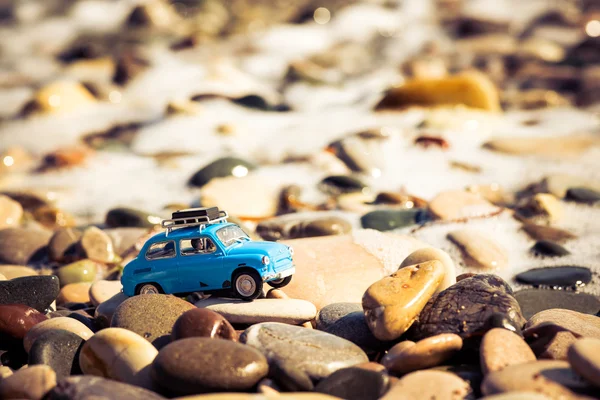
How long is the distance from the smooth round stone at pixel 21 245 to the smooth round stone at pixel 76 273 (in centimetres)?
86

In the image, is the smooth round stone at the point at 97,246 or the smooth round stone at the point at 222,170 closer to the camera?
the smooth round stone at the point at 97,246

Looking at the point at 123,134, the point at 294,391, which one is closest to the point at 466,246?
the point at 294,391

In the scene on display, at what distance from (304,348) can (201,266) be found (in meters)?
1.06

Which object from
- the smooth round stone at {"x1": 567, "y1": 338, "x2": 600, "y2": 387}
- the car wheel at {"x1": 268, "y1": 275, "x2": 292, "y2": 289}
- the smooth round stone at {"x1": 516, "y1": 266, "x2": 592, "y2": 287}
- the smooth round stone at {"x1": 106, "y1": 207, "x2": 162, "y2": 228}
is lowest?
A: the smooth round stone at {"x1": 567, "y1": 338, "x2": 600, "y2": 387}

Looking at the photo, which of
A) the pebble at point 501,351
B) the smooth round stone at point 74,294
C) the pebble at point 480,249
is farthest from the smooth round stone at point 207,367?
the pebble at point 480,249

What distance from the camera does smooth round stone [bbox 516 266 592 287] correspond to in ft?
19.1

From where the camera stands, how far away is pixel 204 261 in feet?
15.3

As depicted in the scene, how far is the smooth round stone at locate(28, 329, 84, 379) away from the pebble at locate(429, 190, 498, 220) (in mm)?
4184

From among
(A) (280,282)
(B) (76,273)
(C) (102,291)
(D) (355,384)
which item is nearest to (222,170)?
(B) (76,273)

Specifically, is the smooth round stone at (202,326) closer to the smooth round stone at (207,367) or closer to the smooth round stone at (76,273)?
the smooth round stone at (207,367)

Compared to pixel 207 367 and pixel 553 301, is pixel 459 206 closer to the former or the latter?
pixel 553 301

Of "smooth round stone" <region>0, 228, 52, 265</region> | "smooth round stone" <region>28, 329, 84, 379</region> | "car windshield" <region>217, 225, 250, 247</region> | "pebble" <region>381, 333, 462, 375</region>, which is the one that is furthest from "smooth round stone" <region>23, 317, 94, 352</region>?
"smooth round stone" <region>0, 228, 52, 265</region>

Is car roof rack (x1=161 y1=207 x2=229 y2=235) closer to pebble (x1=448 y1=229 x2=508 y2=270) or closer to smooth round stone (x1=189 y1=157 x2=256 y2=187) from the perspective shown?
pebble (x1=448 y1=229 x2=508 y2=270)

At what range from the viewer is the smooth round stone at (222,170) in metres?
8.84
